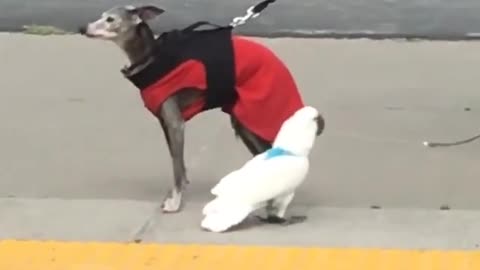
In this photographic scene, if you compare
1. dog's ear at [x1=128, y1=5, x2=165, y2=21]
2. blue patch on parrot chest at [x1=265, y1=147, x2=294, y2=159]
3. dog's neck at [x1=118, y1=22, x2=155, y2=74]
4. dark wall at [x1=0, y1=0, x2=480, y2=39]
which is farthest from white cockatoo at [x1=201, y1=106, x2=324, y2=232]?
dark wall at [x1=0, y1=0, x2=480, y2=39]

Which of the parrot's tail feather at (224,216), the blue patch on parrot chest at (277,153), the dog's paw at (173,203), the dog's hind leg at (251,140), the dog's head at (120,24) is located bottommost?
the dog's paw at (173,203)

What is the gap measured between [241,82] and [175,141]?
438mm

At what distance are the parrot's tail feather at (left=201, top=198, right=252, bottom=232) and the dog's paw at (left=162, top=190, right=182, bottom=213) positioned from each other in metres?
0.38

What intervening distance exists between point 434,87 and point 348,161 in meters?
1.94

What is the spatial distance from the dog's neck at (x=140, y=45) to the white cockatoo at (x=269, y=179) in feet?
2.36

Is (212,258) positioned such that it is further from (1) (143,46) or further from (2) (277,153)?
(1) (143,46)

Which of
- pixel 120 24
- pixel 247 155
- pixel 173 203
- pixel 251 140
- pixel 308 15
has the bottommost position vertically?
pixel 308 15

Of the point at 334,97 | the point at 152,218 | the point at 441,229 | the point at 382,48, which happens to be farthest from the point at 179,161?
the point at 382,48

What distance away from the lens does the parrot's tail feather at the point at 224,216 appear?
595cm

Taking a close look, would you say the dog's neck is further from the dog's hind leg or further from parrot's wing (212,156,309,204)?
parrot's wing (212,156,309,204)

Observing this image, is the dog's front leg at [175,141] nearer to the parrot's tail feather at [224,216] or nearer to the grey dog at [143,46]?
the grey dog at [143,46]

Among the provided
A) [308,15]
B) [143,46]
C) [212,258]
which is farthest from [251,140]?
[308,15]

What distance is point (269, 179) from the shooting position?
591cm

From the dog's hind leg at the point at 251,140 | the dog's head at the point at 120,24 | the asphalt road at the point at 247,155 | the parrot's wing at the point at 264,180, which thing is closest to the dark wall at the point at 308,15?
the asphalt road at the point at 247,155
